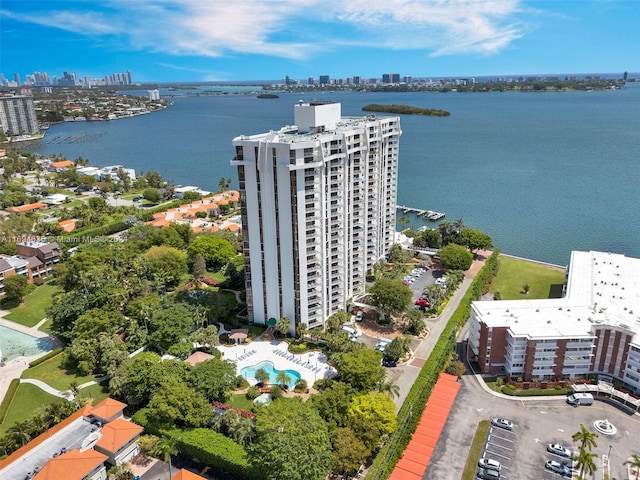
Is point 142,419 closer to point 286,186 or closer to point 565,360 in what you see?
point 286,186

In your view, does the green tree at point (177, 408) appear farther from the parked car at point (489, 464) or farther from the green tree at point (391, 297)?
the green tree at point (391, 297)

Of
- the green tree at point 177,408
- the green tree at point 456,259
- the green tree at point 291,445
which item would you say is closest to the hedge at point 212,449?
the green tree at point 177,408

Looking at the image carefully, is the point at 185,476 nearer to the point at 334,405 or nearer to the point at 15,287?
the point at 334,405

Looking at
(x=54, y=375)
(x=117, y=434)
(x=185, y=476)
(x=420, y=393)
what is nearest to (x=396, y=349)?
(x=420, y=393)

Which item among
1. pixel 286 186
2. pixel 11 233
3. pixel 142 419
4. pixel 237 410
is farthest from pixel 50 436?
pixel 11 233

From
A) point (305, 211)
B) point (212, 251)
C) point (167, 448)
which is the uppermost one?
point (305, 211)

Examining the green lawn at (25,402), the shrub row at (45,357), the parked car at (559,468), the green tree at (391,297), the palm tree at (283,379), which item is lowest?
the parked car at (559,468)
